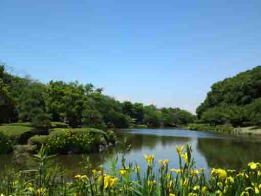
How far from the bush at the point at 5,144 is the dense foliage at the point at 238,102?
33.4m

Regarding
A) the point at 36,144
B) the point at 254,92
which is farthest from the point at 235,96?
the point at 36,144

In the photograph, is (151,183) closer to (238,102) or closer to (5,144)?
(5,144)

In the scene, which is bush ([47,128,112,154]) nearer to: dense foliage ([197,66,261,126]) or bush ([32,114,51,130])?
bush ([32,114,51,130])

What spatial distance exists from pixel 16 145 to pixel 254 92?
146 ft

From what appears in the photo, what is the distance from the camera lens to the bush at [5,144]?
11.9 metres

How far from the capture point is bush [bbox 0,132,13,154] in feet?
39.2

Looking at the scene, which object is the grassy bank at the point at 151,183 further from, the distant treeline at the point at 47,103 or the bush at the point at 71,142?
the distant treeline at the point at 47,103

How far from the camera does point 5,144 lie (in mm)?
12102

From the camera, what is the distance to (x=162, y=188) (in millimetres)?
1759

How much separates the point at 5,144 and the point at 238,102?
46018 millimetres

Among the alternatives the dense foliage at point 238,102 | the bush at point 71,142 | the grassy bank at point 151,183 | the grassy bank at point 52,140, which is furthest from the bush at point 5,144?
the dense foliage at point 238,102

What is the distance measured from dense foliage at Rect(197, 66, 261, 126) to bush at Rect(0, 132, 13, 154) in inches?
1316

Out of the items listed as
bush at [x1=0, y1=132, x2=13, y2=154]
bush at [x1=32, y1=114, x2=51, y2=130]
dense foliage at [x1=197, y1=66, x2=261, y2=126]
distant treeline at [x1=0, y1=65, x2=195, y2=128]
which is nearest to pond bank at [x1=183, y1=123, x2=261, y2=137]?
dense foliage at [x1=197, y1=66, x2=261, y2=126]

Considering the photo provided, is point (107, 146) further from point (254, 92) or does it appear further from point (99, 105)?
point (254, 92)
